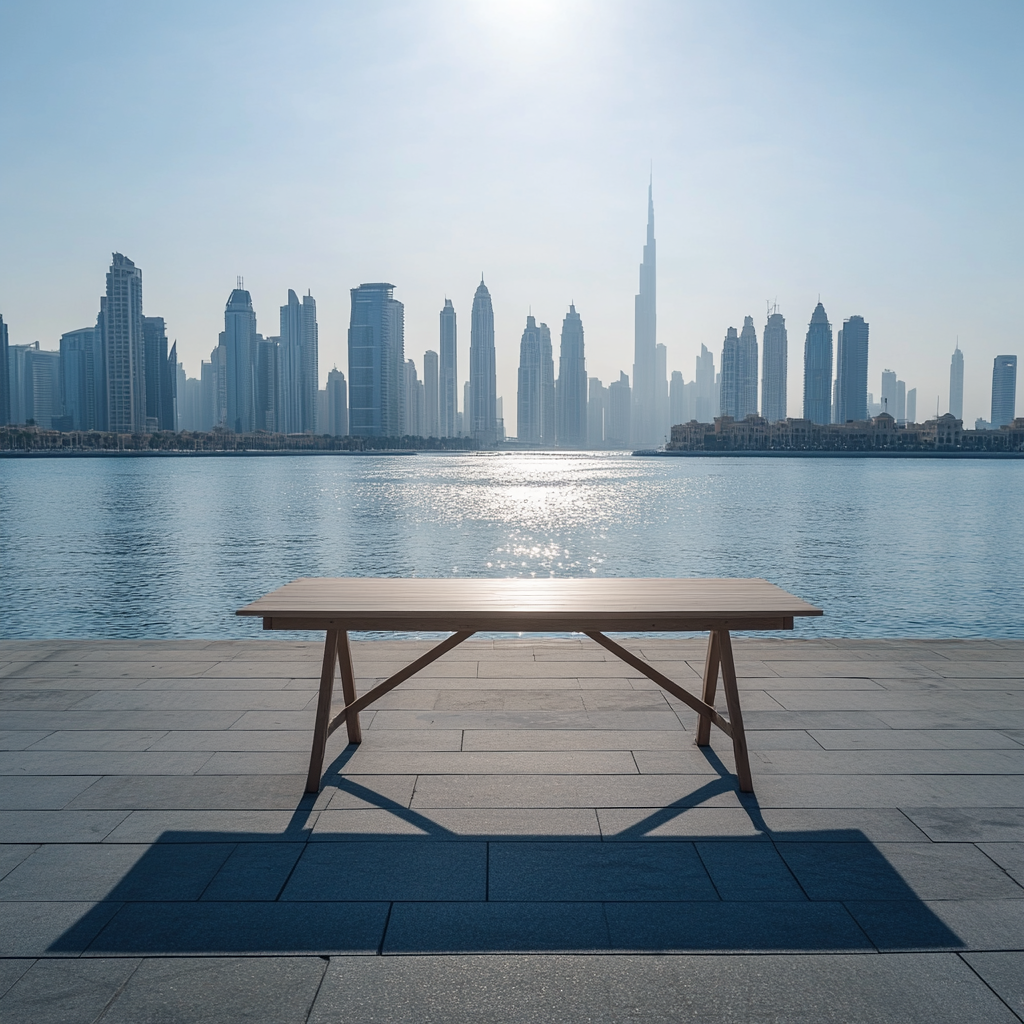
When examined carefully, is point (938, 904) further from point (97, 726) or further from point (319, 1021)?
point (97, 726)

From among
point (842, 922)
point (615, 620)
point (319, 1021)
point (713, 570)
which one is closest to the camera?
point (319, 1021)

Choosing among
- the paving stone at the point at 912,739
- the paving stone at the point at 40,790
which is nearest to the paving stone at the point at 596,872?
the paving stone at the point at 912,739

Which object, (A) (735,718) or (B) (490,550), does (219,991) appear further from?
(B) (490,550)

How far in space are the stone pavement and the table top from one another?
2.62 ft

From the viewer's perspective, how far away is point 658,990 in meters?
2.37

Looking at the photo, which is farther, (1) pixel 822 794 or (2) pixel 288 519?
(2) pixel 288 519

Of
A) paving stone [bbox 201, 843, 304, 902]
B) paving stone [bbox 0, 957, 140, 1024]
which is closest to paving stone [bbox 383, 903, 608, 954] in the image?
paving stone [bbox 201, 843, 304, 902]

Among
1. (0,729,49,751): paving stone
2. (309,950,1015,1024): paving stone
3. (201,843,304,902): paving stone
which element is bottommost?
(0,729,49,751): paving stone

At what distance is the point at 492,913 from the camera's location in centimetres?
278

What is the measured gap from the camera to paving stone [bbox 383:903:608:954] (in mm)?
2590

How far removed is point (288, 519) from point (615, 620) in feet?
131

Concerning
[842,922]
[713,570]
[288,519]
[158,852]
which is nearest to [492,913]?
[842,922]

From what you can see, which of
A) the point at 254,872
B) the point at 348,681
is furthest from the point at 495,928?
the point at 348,681

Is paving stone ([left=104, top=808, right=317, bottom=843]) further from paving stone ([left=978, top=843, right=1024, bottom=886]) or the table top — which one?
paving stone ([left=978, top=843, right=1024, bottom=886])
